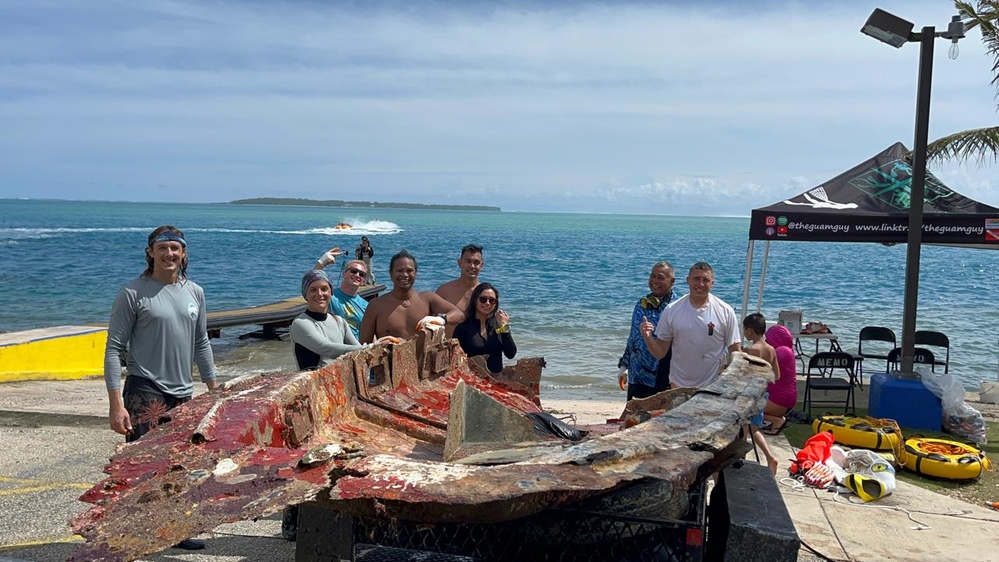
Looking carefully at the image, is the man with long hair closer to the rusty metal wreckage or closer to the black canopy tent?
the rusty metal wreckage

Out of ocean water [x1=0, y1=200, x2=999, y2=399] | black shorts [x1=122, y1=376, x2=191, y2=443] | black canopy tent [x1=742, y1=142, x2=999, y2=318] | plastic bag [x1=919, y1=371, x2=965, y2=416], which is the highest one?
black canopy tent [x1=742, y1=142, x2=999, y2=318]

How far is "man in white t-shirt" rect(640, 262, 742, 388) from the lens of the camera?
5633mm

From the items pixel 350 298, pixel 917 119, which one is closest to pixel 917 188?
pixel 917 119

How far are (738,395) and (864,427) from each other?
3.40m

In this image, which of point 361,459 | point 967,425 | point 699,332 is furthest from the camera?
point 967,425

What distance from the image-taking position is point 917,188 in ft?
26.9

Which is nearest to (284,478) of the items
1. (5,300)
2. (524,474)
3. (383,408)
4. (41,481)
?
(524,474)

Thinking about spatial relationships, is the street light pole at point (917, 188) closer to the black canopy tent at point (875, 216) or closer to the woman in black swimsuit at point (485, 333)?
the black canopy tent at point (875, 216)

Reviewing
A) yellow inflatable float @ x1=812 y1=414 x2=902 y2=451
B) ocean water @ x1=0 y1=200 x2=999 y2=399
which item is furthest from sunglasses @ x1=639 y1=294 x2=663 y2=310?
ocean water @ x1=0 y1=200 x2=999 y2=399

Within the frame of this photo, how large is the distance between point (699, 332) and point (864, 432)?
2355 millimetres

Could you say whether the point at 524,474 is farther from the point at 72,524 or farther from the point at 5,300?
the point at 5,300

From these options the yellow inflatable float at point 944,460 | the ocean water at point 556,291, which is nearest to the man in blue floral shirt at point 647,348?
the yellow inflatable float at point 944,460

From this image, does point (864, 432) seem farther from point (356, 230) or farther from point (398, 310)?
point (356, 230)

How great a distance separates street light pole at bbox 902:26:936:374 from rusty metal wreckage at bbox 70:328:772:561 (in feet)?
13.5
